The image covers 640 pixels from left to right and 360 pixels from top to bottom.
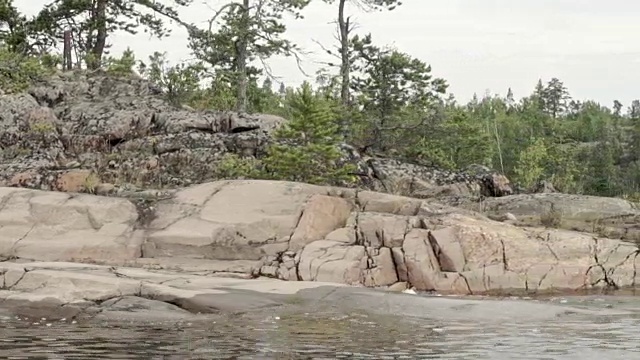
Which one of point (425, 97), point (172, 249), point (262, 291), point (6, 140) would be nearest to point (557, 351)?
point (262, 291)

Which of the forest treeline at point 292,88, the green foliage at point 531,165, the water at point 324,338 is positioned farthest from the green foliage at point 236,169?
Result: the green foliage at point 531,165

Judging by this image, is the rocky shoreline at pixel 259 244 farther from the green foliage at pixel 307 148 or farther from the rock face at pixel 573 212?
the green foliage at pixel 307 148

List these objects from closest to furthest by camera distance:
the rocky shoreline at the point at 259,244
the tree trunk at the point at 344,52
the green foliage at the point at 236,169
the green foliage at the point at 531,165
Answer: the rocky shoreline at the point at 259,244
the green foliage at the point at 236,169
the tree trunk at the point at 344,52
the green foliage at the point at 531,165

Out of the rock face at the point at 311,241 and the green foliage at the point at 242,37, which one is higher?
the green foliage at the point at 242,37

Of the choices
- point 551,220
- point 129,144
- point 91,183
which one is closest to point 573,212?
point 551,220

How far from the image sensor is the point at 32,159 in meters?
19.4

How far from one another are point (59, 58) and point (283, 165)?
11.4 meters

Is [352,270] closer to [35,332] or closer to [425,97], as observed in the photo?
[35,332]

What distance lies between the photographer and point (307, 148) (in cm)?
1948

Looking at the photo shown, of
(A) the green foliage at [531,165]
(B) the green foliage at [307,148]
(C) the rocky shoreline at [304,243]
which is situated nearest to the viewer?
(C) the rocky shoreline at [304,243]

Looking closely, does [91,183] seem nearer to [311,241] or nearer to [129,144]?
[129,144]

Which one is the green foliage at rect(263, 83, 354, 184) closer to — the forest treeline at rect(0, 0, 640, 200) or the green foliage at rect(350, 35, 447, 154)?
the forest treeline at rect(0, 0, 640, 200)

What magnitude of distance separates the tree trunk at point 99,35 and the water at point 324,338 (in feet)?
55.0

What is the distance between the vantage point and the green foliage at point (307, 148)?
19.4 m
